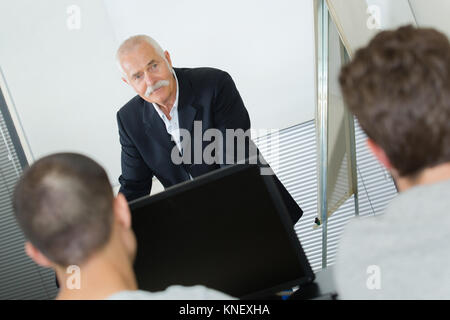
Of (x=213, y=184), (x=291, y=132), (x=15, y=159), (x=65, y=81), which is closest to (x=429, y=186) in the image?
(x=213, y=184)

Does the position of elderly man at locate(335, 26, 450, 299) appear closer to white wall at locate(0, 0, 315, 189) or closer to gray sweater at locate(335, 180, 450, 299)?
gray sweater at locate(335, 180, 450, 299)

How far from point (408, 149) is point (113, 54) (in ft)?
11.3

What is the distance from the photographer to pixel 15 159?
15.0 ft

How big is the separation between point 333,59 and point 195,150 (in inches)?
28.9

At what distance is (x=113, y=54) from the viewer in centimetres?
420

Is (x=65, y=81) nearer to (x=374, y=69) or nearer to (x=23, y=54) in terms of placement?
(x=23, y=54)

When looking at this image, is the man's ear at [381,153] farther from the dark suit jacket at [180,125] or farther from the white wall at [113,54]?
the white wall at [113,54]

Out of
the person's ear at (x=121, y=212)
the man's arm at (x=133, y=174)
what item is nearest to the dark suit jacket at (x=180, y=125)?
the man's arm at (x=133, y=174)

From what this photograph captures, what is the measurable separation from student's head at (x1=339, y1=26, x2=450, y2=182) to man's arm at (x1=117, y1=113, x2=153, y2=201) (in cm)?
170

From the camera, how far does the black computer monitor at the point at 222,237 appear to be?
1.49 m

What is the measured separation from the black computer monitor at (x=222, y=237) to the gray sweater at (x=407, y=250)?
0.43 meters

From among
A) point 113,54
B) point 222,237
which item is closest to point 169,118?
point 222,237

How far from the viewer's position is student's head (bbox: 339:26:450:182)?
0.98 meters

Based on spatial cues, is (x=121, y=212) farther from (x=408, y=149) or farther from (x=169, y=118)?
(x=169, y=118)
